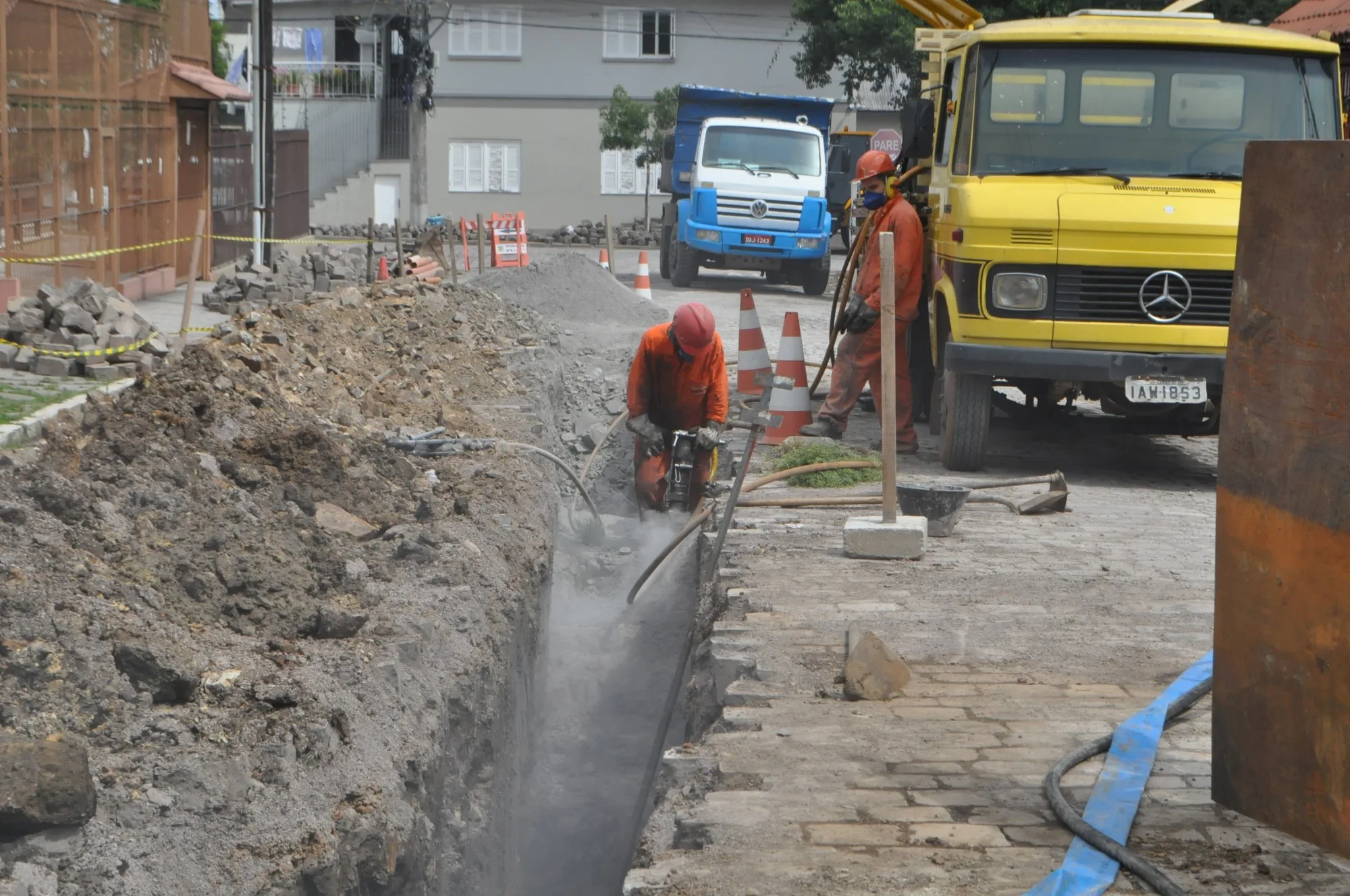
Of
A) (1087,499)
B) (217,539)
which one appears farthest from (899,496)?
(217,539)

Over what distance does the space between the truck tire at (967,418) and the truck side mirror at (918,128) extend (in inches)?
59.1

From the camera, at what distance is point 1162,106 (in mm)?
8164

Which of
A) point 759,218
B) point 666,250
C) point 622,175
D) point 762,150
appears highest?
point 762,150

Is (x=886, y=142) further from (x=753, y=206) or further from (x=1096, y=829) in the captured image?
(x=1096, y=829)

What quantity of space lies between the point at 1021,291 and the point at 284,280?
42.9 feet

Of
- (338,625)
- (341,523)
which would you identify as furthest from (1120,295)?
(338,625)

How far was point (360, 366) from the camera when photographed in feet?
38.4

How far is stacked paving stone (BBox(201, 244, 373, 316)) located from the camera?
54.8ft

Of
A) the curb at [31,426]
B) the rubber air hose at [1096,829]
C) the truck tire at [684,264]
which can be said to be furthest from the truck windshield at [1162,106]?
the truck tire at [684,264]

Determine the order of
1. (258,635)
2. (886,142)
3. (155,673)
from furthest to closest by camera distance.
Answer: (886,142) < (258,635) < (155,673)

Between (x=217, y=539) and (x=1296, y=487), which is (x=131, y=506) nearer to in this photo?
(x=217, y=539)

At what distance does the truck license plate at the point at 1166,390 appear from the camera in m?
7.73

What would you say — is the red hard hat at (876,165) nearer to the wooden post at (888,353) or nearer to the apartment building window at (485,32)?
the wooden post at (888,353)

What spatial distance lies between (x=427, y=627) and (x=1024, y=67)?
5.05 m
